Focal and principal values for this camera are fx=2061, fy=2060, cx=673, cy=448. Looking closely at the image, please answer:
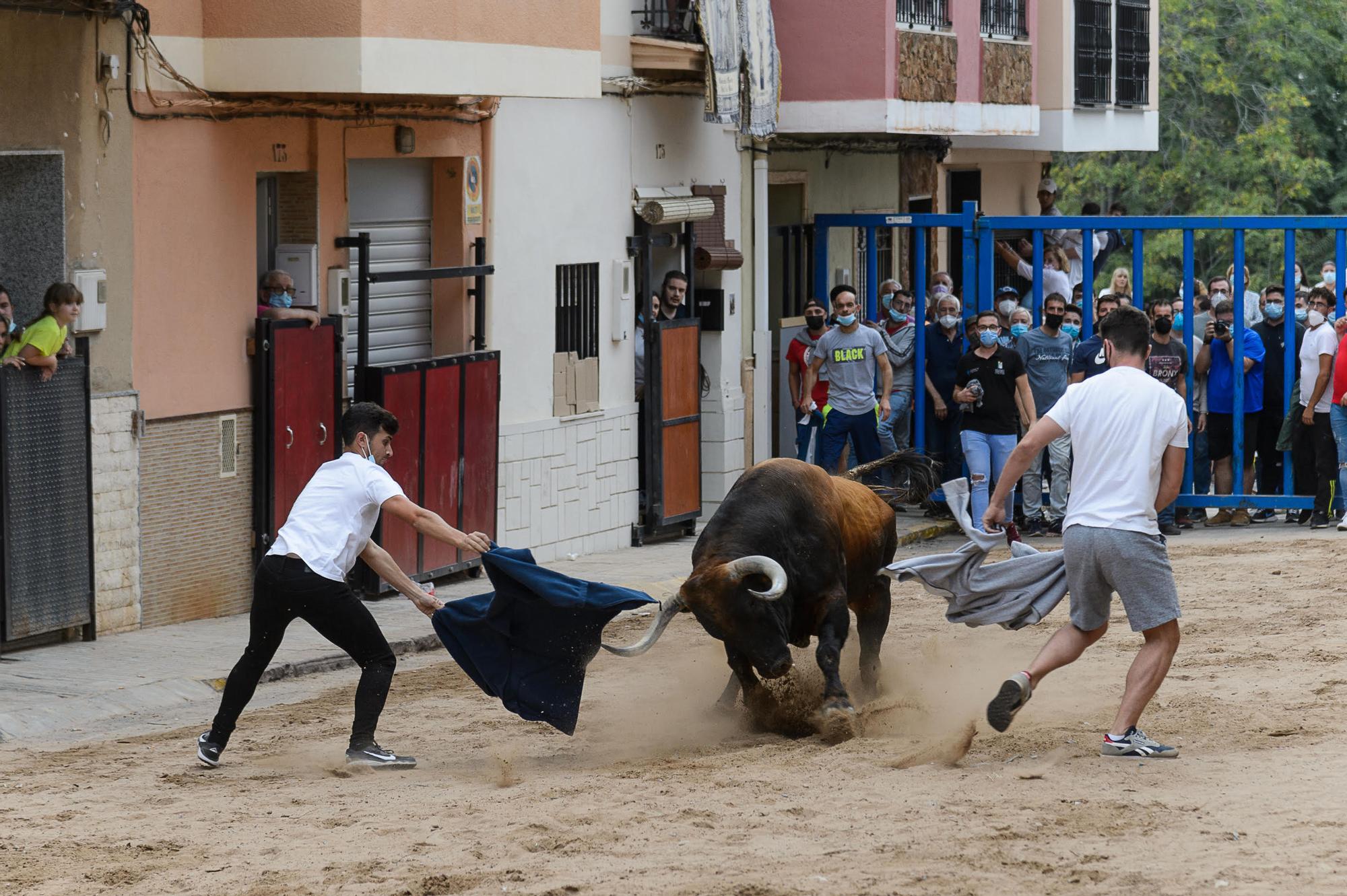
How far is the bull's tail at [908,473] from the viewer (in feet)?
40.2

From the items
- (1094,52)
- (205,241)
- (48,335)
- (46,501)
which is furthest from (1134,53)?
(46,501)

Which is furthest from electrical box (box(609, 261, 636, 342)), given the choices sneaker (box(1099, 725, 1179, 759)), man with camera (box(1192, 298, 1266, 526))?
sneaker (box(1099, 725, 1179, 759))

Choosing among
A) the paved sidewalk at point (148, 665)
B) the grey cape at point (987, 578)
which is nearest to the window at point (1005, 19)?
the paved sidewalk at point (148, 665)

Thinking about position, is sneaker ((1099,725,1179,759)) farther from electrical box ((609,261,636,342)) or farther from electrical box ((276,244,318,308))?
electrical box ((609,261,636,342))

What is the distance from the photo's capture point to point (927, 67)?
20.7 m

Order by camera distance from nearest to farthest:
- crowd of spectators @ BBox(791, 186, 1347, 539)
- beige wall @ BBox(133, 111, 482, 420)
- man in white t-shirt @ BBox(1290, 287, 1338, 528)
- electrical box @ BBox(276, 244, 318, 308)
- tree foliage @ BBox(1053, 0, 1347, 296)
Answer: beige wall @ BBox(133, 111, 482, 420) → electrical box @ BBox(276, 244, 318, 308) → crowd of spectators @ BBox(791, 186, 1347, 539) → man in white t-shirt @ BBox(1290, 287, 1338, 528) → tree foliage @ BBox(1053, 0, 1347, 296)

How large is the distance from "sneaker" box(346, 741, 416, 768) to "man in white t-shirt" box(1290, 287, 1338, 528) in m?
10.8

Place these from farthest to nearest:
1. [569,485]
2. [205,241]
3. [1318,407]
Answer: [1318,407], [569,485], [205,241]

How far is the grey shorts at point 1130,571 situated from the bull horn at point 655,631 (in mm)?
1977

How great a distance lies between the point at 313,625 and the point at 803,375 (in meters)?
10.3

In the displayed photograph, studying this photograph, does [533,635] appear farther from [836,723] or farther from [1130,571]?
[1130,571]

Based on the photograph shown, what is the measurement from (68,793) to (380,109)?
6.89 meters

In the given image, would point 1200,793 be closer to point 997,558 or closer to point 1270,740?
point 1270,740

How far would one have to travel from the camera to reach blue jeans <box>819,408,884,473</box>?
18.1m
